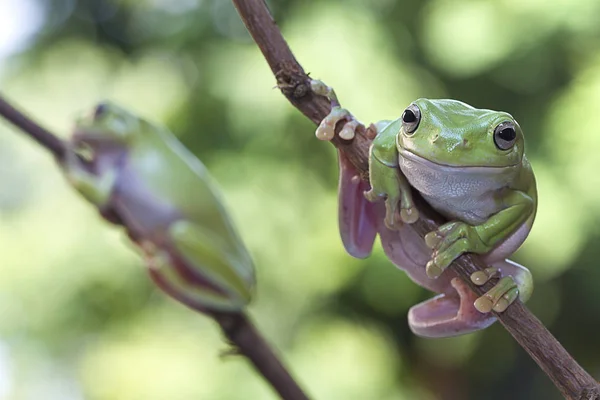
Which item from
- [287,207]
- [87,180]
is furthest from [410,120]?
[287,207]

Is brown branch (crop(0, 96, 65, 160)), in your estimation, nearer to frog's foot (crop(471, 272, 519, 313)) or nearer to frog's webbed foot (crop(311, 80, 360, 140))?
frog's webbed foot (crop(311, 80, 360, 140))

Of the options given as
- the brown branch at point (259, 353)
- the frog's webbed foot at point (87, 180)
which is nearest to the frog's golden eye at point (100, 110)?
the frog's webbed foot at point (87, 180)

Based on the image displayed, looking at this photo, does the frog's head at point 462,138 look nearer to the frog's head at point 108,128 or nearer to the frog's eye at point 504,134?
the frog's eye at point 504,134

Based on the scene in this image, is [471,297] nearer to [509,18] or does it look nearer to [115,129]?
[115,129]

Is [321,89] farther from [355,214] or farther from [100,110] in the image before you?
[100,110]

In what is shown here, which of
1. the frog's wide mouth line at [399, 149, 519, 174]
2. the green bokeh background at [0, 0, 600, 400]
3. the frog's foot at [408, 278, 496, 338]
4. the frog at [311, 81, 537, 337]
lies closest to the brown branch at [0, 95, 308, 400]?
the frog's foot at [408, 278, 496, 338]

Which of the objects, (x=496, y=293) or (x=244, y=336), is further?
(x=244, y=336)

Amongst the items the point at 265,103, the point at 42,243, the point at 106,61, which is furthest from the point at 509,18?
the point at 42,243
